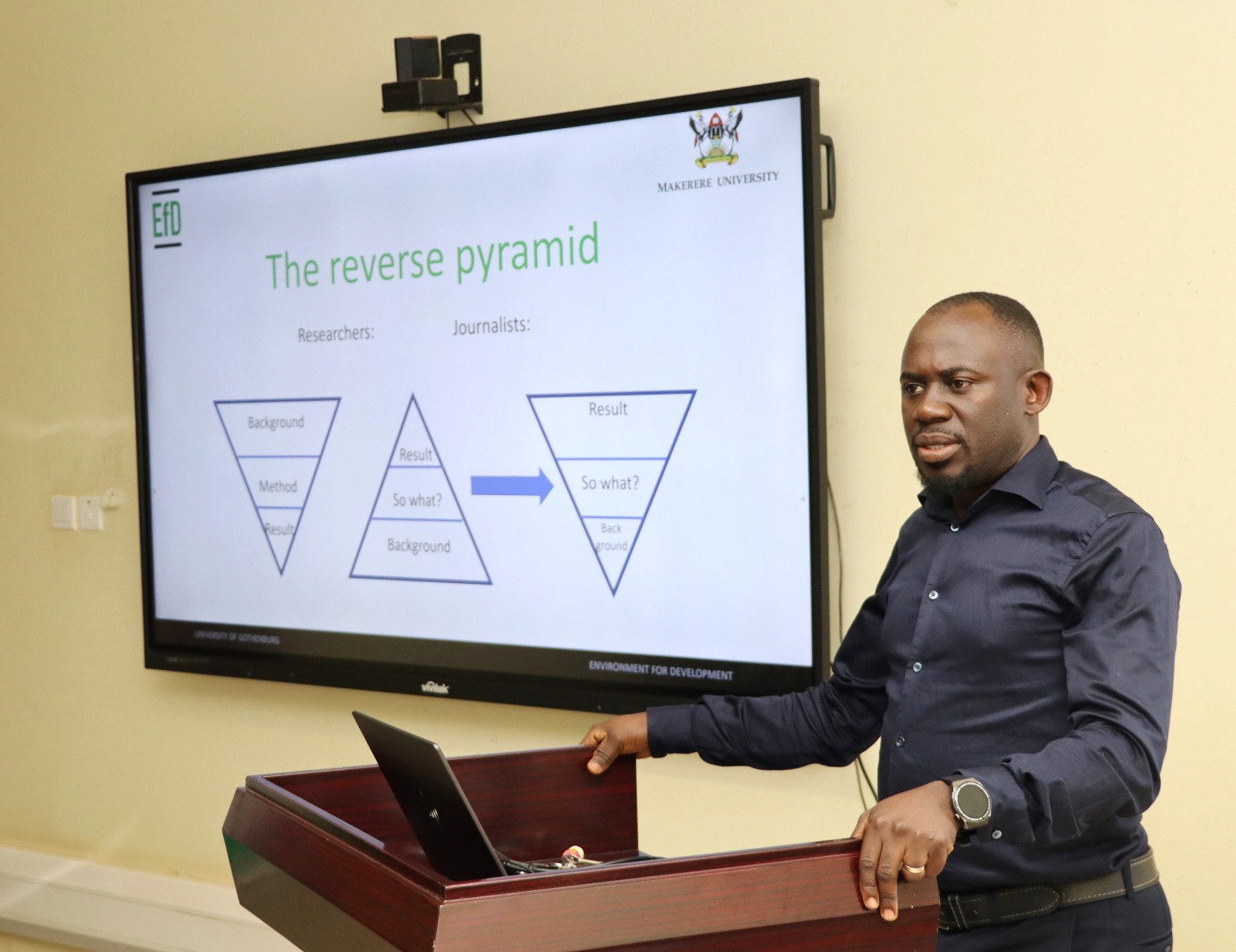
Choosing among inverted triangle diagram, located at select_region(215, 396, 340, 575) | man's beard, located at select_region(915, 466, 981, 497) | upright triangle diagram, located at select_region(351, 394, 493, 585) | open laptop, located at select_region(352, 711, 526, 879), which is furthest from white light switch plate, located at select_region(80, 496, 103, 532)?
man's beard, located at select_region(915, 466, 981, 497)

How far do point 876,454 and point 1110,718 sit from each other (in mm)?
1283

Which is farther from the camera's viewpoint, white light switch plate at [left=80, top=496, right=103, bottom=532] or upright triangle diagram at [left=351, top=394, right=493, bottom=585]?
white light switch plate at [left=80, top=496, right=103, bottom=532]

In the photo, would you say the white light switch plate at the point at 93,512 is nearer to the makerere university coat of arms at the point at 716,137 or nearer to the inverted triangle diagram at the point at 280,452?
the inverted triangle diagram at the point at 280,452

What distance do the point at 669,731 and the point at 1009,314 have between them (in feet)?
2.41

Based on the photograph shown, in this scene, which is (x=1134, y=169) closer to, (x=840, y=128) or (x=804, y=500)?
(x=840, y=128)

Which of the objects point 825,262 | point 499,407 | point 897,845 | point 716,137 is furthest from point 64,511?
point 897,845

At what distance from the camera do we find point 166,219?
11.3ft

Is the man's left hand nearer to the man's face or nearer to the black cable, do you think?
the man's face

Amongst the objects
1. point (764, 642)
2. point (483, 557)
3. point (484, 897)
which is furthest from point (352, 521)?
point (484, 897)

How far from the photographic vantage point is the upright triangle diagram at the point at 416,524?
120 inches

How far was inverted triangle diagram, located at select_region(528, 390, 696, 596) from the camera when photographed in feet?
9.03

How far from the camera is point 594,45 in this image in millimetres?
2924

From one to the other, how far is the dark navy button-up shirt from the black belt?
0.04 ft

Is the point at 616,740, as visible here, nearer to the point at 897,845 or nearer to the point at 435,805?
the point at 435,805
